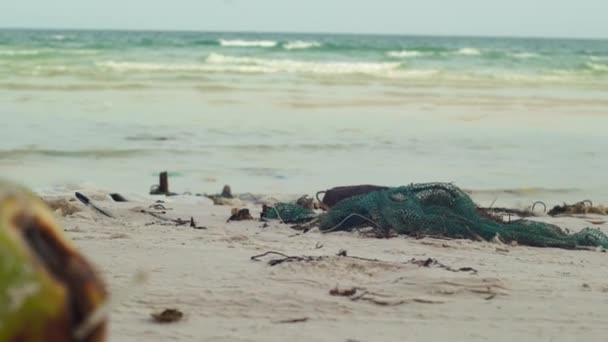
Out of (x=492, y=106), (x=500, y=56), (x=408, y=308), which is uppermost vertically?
(x=500, y=56)

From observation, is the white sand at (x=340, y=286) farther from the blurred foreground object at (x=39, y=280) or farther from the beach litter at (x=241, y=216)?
the blurred foreground object at (x=39, y=280)

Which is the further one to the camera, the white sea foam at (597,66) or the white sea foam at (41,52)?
the white sea foam at (597,66)

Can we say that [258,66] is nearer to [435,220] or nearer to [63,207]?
[63,207]

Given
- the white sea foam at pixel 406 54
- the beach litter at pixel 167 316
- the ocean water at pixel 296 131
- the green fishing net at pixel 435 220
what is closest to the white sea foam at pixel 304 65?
the ocean water at pixel 296 131

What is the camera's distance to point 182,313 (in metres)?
3.55

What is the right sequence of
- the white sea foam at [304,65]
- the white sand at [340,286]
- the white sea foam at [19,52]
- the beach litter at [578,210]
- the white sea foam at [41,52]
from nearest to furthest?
the white sand at [340,286], the beach litter at [578,210], the white sea foam at [304,65], the white sea foam at [19,52], the white sea foam at [41,52]

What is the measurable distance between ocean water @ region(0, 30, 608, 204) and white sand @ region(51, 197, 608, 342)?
3.42 m

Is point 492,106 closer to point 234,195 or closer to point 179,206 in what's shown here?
point 234,195

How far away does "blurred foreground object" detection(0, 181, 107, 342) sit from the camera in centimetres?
85

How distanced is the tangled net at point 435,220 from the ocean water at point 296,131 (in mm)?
2832

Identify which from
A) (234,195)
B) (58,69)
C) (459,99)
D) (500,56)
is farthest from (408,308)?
(500,56)

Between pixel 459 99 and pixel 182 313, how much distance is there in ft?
57.1

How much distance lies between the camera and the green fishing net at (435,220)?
5637 millimetres

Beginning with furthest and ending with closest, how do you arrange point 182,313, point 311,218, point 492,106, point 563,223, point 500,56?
1. point 500,56
2. point 492,106
3. point 563,223
4. point 311,218
5. point 182,313
